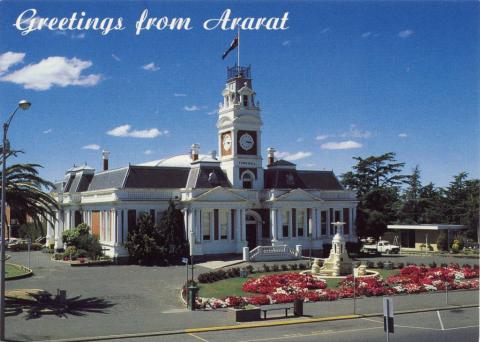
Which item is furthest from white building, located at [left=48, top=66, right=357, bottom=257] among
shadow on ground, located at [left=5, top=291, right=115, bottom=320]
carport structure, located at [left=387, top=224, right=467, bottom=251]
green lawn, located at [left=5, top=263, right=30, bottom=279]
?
shadow on ground, located at [left=5, top=291, right=115, bottom=320]

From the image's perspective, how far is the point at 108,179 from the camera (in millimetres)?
56656

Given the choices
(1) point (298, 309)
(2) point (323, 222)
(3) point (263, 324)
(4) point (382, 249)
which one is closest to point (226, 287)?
(1) point (298, 309)

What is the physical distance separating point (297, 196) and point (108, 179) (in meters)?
18.2

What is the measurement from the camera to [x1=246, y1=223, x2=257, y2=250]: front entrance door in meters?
57.2

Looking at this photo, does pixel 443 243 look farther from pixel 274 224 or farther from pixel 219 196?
pixel 219 196

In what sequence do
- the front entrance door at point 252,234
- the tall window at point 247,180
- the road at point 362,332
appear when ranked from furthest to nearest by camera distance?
the front entrance door at point 252,234
the tall window at point 247,180
the road at point 362,332

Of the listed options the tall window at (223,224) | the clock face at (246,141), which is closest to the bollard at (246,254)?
the tall window at (223,224)

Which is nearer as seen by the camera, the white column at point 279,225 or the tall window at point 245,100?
the white column at point 279,225

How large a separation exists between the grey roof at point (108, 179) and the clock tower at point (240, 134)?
993 cm

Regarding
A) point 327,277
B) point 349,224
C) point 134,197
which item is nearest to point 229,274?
point 327,277

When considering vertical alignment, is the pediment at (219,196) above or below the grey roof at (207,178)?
below

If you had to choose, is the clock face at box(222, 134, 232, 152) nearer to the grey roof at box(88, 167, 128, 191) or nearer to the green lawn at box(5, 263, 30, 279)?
the grey roof at box(88, 167, 128, 191)

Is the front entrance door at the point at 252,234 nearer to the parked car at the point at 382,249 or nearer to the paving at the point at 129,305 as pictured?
the parked car at the point at 382,249

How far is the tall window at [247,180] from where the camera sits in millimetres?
56759
